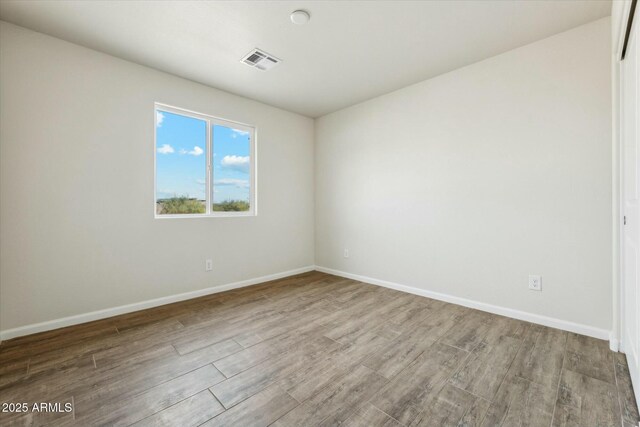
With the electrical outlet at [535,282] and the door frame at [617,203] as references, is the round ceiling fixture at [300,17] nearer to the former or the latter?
the door frame at [617,203]

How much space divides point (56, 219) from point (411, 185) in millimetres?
3638

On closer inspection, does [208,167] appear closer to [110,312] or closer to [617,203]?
[110,312]

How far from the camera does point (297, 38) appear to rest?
2371 mm

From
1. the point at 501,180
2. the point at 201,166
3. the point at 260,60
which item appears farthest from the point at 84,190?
the point at 501,180

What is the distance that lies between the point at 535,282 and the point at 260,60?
11.2 ft

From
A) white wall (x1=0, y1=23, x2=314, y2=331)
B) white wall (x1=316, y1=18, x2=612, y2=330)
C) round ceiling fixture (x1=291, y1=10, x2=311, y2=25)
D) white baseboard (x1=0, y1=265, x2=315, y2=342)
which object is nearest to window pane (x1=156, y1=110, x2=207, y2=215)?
white wall (x1=0, y1=23, x2=314, y2=331)

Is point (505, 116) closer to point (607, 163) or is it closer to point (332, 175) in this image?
point (607, 163)

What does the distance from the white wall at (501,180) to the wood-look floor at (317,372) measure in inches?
17.6

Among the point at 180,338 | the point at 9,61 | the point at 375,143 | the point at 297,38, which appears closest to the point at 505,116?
the point at 375,143

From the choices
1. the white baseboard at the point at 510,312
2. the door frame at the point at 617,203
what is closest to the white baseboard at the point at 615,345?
the door frame at the point at 617,203

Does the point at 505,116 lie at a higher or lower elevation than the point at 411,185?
higher

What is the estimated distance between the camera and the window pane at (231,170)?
346 cm

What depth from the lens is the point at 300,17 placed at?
210 cm

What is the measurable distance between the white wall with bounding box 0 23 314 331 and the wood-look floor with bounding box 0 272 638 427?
1.27 feet
